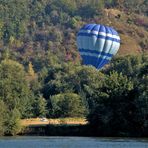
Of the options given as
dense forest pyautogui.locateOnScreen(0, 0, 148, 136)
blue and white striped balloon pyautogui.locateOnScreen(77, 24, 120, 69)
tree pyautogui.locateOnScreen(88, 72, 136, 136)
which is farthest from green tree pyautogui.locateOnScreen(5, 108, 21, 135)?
blue and white striped balloon pyautogui.locateOnScreen(77, 24, 120, 69)

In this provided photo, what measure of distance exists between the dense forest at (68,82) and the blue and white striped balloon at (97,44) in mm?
1820

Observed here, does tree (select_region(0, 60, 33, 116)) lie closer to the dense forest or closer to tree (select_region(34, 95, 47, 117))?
the dense forest

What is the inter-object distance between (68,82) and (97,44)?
1298 cm

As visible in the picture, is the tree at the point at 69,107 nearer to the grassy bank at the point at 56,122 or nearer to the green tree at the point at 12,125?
the grassy bank at the point at 56,122

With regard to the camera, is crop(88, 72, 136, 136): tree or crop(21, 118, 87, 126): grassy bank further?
crop(21, 118, 87, 126): grassy bank

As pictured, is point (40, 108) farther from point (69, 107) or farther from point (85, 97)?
point (85, 97)

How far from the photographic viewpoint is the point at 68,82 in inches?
4798

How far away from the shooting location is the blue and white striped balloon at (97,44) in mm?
132375

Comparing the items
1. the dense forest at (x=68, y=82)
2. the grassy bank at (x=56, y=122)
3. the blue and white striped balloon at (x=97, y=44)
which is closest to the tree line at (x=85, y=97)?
the dense forest at (x=68, y=82)

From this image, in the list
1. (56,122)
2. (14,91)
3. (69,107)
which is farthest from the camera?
(14,91)

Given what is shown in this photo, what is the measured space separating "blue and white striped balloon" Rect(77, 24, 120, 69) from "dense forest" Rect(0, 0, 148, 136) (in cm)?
182

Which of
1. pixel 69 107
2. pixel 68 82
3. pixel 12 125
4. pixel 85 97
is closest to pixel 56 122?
pixel 12 125

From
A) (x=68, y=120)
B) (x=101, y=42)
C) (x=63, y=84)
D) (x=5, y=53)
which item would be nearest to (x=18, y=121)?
(x=68, y=120)

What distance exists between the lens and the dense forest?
265ft
